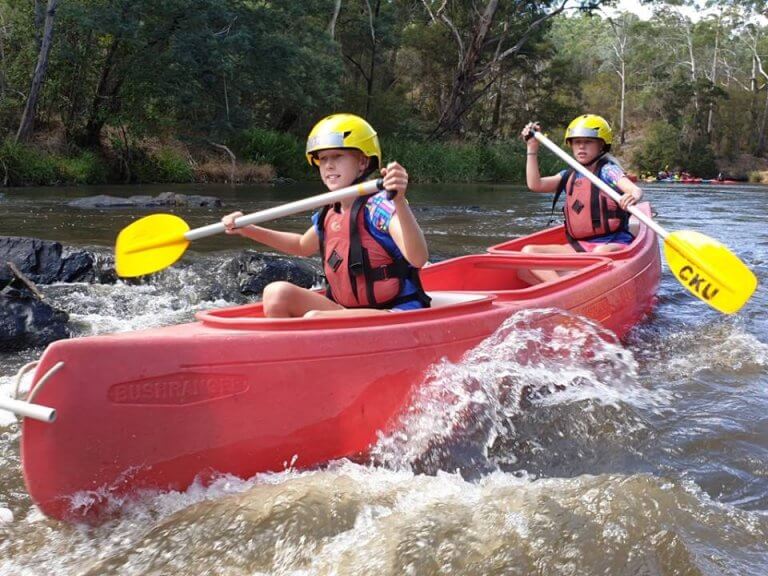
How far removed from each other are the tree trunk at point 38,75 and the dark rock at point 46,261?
10.6m

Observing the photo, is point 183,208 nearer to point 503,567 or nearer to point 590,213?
point 590,213

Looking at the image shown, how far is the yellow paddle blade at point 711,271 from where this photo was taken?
154 inches

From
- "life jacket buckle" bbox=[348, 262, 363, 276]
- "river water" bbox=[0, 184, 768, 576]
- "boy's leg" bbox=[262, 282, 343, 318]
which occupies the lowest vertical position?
"river water" bbox=[0, 184, 768, 576]

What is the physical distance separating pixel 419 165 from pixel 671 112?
20206 millimetres

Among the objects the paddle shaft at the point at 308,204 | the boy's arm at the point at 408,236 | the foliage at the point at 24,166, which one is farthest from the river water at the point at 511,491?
the foliage at the point at 24,166

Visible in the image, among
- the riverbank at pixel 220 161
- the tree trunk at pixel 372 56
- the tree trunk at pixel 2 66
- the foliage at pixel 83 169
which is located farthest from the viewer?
the tree trunk at pixel 372 56

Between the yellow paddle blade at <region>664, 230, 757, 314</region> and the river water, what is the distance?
38cm

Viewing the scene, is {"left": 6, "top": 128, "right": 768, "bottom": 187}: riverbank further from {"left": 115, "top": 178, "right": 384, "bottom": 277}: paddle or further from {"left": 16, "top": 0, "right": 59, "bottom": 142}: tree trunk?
{"left": 115, "top": 178, "right": 384, "bottom": 277}: paddle

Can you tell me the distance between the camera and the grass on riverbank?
15438 millimetres

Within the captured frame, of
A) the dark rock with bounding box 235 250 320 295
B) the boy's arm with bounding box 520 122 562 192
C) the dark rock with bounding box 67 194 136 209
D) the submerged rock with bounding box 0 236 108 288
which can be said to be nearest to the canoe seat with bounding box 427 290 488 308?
the boy's arm with bounding box 520 122 562 192

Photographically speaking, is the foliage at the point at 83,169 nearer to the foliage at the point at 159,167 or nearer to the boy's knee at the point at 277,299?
the foliage at the point at 159,167

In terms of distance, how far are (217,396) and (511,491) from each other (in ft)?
3.39

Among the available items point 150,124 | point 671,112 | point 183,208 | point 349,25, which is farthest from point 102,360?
point 671,112

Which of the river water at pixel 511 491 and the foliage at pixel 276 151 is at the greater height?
the foliage at pixel 276 151
